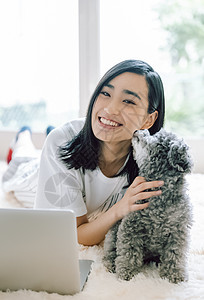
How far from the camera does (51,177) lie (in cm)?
115

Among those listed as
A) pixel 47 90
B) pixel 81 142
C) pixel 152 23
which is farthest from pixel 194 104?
pixel 81 142

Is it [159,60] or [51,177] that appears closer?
[51,177]

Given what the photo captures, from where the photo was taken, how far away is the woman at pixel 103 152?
1019mm

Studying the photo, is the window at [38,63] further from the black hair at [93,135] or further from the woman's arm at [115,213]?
the woman's arm at [115,213]

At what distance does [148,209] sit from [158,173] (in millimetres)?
92

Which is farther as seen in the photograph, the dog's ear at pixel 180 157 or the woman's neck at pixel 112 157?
the woman's neck at pixel 112 157

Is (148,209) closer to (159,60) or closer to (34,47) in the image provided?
(159,60)

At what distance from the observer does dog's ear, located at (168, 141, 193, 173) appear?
32.5 inches

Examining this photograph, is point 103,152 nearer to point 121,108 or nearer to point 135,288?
point 121,108

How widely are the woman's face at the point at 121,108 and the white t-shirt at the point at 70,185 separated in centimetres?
16

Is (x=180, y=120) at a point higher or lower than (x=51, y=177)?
lower

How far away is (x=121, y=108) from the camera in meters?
1.02

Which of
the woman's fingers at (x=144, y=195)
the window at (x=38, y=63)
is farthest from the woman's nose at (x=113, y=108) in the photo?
the window at (x=38, y=63)

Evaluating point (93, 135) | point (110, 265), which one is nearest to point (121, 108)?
point (93, 135)
